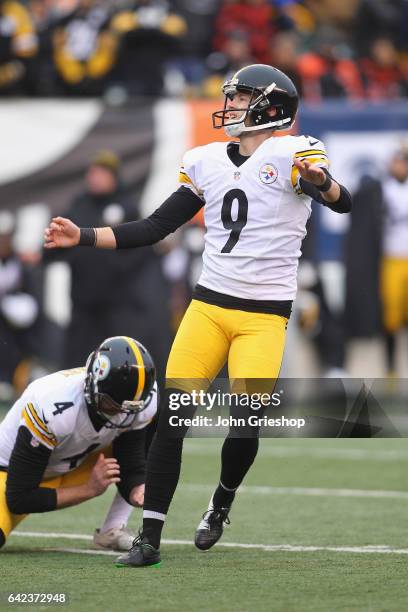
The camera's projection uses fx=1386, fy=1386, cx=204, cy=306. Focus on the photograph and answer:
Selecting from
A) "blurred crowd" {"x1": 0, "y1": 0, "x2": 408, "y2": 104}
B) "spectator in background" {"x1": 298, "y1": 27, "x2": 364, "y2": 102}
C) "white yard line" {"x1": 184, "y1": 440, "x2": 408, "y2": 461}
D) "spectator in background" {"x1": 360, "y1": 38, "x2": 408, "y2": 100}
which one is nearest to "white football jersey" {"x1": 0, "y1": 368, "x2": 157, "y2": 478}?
"white yard line" {"x1": 184, "y1": 440, "x2": 408, "y2": 461}

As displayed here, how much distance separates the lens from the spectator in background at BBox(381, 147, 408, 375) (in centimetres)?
1142

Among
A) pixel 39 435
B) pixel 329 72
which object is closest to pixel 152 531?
pixel 39 435

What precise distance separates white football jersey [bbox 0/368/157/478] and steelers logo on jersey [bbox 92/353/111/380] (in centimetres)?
22

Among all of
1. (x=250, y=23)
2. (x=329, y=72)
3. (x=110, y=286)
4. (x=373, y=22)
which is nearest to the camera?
(x=110, y=286)

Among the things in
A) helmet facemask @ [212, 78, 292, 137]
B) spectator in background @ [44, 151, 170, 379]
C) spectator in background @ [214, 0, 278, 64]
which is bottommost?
spectator in background @ [44, 151, 170, 379]

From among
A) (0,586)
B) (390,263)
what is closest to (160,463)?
(0,586)

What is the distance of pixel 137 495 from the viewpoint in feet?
18.6

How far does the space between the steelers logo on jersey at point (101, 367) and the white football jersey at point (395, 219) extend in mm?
6554

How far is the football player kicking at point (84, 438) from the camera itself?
205 inches

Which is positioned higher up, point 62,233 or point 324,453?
point 62,233

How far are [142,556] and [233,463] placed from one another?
554 mm

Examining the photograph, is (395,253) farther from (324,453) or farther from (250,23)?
(250,23)

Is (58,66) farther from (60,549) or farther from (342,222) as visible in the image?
(60,549)
